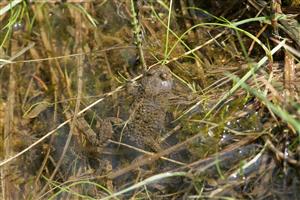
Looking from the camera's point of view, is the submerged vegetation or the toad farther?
the toad

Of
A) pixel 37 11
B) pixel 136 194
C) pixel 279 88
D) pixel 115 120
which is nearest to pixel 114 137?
pixel 115 120

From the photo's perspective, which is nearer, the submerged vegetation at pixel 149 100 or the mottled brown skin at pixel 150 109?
the submerged vegetation at pixel 149 100

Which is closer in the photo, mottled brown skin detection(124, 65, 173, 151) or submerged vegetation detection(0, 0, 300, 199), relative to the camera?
submerged vegetation detection(0, 0, 300, 199)

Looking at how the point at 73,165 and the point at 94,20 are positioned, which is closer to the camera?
the point at 73,165

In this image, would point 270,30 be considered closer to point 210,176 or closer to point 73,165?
point 210,176

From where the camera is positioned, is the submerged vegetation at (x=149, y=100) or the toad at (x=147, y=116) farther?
the toad at (x=147, y=116)
